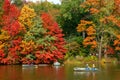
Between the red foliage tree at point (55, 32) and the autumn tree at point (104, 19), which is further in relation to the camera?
the autumn tree at point (104, 19)

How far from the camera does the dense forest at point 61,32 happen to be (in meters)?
62.0

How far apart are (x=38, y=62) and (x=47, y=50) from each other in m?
2.50

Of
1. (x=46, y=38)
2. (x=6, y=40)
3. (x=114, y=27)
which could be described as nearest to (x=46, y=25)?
(x=46, y=38)

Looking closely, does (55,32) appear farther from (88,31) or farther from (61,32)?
(88,31)

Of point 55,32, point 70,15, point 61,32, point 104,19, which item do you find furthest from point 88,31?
point 55,32

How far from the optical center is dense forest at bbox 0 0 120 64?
6203cm

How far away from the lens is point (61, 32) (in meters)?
68.2

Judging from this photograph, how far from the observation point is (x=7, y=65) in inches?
2392

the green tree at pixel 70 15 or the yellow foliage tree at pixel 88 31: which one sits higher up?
the green tree at pixel 70 15

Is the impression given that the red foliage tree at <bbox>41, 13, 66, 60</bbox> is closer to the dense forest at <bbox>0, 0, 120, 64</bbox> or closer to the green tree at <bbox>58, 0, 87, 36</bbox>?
the dense forest at <bbox>0, 0, 120, 64</bbox>

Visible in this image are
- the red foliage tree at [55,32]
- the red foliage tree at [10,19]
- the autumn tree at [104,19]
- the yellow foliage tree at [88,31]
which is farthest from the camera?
the yellow foliage tree at [88,31]

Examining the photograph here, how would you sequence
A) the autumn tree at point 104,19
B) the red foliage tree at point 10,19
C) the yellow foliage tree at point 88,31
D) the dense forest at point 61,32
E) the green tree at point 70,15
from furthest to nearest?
the green tree at point 70,15 < the yellow foliage tree at point 88,31 < the autumn tree at point 104,19 < the red foliage tree at point 10,19 < the dense forest at point 61,32

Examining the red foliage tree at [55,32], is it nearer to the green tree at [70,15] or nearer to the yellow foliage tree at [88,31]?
the yellow foliage tree at [88,31]

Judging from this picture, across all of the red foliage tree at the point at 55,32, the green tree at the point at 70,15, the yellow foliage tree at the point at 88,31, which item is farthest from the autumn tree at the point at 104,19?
the red foliage tree at the point at 55,32
